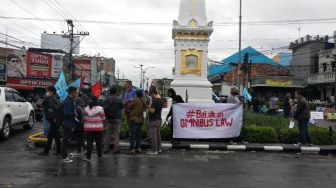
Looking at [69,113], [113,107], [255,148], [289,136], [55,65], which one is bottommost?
[255,148]

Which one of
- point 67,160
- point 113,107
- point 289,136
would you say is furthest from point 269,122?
Result: point 67,160

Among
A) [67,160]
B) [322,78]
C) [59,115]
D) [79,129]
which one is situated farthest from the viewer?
[322,78]

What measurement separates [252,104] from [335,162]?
62.1 ft

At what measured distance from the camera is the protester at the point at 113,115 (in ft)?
40.1

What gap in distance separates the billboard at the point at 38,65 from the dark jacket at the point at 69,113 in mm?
40548

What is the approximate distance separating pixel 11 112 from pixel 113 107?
510 centimetres

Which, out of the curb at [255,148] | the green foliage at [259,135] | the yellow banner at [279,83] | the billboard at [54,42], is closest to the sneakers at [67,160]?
the curb at [255,148]

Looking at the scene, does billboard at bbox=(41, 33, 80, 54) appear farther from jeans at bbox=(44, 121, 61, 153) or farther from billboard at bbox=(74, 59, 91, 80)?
jeans at bbox=(44, 121, 61, 153)

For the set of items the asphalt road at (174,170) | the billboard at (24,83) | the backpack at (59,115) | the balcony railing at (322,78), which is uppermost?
the balcony railing at (322,78)

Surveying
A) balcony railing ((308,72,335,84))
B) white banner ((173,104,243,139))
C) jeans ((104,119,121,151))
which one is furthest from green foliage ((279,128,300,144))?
balcony railing ((308,72,335,84))

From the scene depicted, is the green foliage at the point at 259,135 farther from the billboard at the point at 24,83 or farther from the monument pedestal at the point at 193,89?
the billboard at the point at 24,83

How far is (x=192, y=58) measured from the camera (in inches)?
785

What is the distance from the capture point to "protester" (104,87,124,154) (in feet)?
40.1

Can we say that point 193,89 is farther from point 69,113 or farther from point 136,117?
point 69,113
